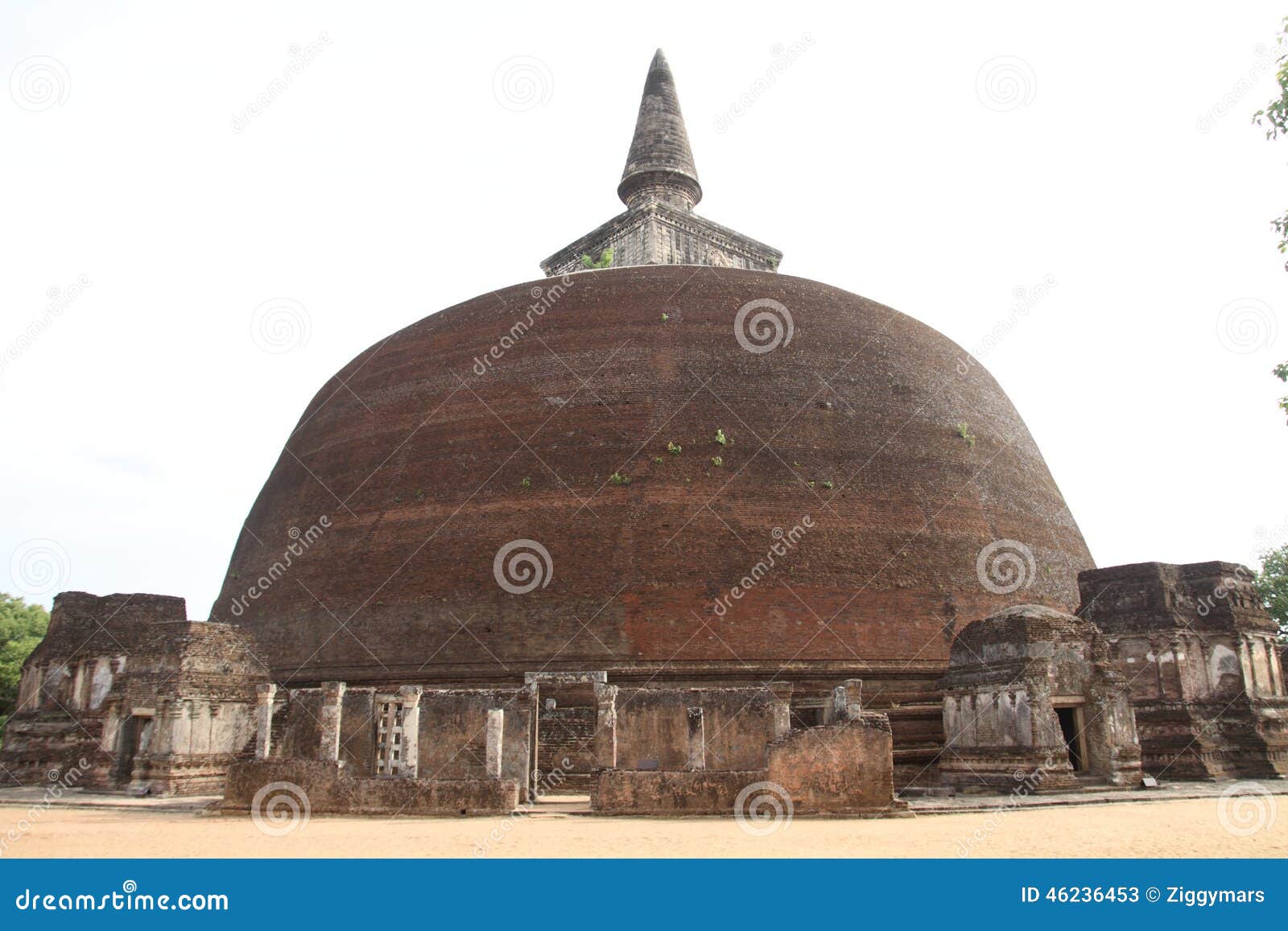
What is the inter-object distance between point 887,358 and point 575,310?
641 centimetres

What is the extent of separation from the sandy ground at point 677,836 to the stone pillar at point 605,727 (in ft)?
4.38

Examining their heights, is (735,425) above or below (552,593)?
above

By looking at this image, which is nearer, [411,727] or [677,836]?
[677,836]

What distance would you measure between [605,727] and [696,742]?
3.96 feet

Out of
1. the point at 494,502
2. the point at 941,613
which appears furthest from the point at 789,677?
the point at 494,502

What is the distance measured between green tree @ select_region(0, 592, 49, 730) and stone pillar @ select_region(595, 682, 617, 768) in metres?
21.0

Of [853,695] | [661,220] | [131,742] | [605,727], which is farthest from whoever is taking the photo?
[661,220]

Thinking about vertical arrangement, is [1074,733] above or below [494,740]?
below

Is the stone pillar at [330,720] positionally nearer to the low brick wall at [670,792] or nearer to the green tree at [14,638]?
the low brick wall at [670,792]

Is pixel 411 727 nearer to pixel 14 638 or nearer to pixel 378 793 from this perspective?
pixel 378 793

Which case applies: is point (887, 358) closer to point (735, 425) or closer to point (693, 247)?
point (735, 425)

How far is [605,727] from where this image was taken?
13.0m

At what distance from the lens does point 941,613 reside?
17.1m

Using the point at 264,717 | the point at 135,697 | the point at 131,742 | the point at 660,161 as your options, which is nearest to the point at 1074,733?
the point at 264,717
